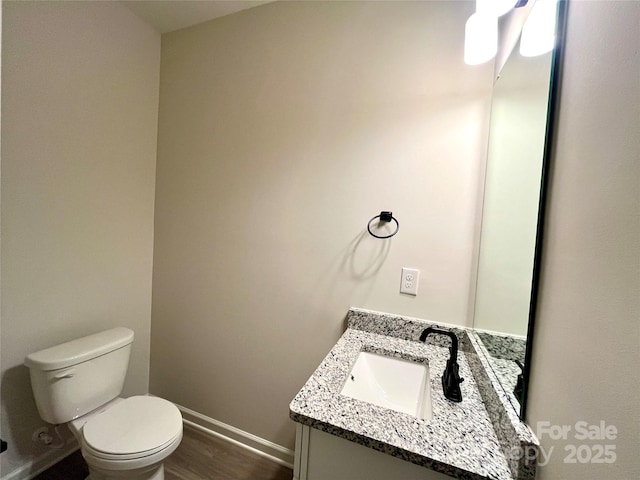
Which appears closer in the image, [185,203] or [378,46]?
[378,46]

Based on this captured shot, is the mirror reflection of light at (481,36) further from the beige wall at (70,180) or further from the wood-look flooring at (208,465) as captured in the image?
the wood-look flooring at (208,465)

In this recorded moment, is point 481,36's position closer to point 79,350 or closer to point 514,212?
point 514,212

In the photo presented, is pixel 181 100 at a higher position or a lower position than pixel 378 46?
lower

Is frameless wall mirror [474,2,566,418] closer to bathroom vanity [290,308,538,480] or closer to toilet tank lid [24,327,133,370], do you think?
bathroom vanity [290,308,538,480]

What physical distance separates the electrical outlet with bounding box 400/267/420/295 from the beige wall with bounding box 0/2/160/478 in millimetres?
1794

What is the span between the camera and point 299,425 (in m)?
0.80

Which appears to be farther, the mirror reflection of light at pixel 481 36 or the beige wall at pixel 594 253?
the mirror reflection of light at pixel 481 36

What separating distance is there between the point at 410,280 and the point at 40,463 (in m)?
2.24

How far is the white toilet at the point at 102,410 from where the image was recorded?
3.68 ft

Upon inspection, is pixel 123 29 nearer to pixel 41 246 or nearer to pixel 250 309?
pixel 41 246

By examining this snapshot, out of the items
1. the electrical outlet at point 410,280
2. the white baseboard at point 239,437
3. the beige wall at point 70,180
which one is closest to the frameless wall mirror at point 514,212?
the electrical outlet at point 410,280

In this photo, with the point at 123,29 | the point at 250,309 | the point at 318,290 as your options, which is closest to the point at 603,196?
the point at 318,290

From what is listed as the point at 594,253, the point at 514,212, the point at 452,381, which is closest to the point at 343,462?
the point at 452,381

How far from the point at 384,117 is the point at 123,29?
1756mm
